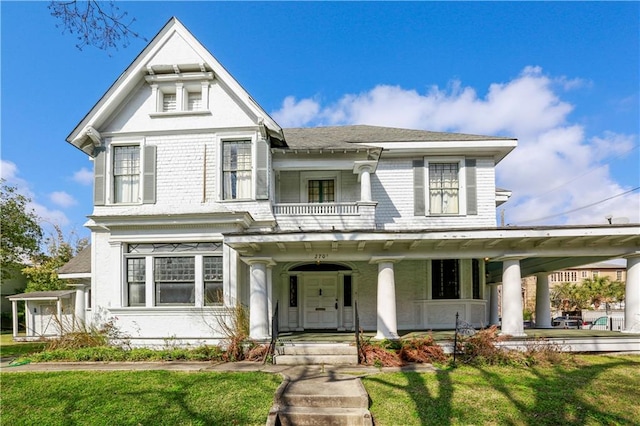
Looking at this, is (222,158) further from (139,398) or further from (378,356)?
(378,356)

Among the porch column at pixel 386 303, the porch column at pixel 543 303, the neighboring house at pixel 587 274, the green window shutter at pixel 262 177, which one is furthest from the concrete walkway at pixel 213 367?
the neighboring house at pixel 587 274

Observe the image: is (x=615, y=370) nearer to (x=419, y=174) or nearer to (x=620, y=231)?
(x=620, y=231)

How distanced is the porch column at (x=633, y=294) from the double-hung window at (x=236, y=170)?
38.1 feet

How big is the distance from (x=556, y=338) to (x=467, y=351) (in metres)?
3.20

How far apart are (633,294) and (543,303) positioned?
4.22 meters

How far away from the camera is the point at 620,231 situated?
33.4 ft

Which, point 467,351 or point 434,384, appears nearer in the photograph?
point 434,384

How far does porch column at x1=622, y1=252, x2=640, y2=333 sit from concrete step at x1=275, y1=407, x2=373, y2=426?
939 cm

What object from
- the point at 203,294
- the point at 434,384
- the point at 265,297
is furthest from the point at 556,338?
the point at 203,294

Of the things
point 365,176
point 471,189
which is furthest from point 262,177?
point 471,189

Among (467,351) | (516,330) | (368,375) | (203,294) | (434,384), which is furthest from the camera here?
(203,294)

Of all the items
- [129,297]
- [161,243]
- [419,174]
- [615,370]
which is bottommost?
[615,370]

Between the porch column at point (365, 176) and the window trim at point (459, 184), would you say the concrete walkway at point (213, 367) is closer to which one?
the porch column at point (365, 176)

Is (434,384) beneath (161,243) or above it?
beneath
